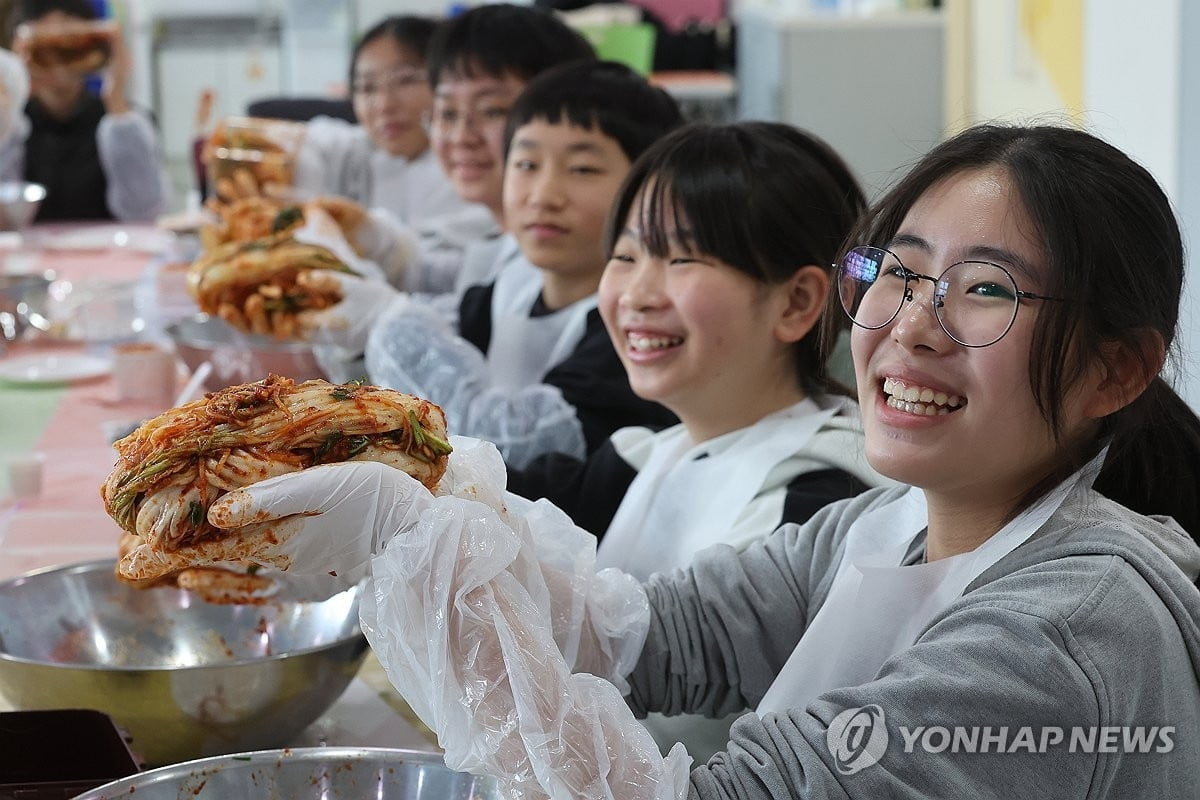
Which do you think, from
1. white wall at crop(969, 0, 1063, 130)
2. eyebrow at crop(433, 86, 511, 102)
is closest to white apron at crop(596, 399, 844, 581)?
eyebrow at crop(433, 86, 511, 102)

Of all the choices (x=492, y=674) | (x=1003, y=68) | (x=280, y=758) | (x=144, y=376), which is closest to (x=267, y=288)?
(x=144, y=376)

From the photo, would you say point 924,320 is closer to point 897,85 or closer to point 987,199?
point 987,199

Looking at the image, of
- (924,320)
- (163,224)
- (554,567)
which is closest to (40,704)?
(554,567)

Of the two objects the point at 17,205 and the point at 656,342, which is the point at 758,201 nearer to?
the point at 656,342

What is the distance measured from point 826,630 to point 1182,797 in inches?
11.7

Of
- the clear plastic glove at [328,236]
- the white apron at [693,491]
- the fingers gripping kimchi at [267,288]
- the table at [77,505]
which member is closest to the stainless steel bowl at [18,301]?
the table at [77,505]

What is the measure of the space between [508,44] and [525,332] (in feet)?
2.26

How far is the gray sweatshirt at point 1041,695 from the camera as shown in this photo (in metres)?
0.90

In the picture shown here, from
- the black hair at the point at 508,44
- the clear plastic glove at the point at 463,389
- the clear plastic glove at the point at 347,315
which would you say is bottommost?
the clear plastic glove at the point at 463,389

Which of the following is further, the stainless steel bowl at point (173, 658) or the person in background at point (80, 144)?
the person in background at point (80, 144)

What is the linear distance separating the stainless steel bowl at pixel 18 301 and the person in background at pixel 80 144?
1.61 meters

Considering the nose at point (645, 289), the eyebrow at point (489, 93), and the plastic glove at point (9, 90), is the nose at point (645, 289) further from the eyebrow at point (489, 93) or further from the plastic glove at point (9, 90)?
the plastic glove at point (9, 90)

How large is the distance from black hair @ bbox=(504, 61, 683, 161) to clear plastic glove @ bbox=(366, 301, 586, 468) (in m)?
0.39

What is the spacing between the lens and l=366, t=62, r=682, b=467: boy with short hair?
6.89ft
